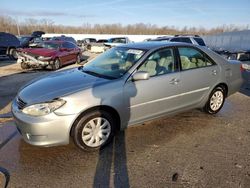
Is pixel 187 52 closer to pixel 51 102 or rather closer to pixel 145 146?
pixel 145 146

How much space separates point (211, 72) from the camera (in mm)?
5012

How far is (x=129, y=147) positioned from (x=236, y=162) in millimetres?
1555

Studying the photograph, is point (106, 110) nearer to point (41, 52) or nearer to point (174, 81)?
point (174, 81)

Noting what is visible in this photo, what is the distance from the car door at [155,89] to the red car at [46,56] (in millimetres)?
9063

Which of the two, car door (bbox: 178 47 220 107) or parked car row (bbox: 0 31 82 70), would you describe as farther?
parked car row (bbox: 0 31 82 70)

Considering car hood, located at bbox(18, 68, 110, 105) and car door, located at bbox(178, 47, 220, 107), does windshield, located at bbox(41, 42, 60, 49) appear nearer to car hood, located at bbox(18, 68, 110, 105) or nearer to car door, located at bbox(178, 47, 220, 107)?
car hood, located at bbox(18, 68, 110, 105)

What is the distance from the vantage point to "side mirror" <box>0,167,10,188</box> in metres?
3.01

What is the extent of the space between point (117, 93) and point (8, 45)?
1694 cm

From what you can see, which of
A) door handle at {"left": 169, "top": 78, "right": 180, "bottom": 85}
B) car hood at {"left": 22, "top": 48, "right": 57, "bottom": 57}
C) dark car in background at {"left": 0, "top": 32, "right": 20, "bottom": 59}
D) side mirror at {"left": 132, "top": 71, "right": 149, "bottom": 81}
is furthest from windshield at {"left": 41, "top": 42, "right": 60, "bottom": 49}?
side mirror at {"left": 132, "top": 71, "right": 149, "bottom": 81}

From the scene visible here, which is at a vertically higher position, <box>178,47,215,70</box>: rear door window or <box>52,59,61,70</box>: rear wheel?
<box>178,47,215,70</box>: rear door window

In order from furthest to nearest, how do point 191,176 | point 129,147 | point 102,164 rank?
point 129,147 < point 102,164 < point 191,176

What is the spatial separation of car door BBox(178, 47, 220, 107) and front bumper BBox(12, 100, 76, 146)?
7.15 ft

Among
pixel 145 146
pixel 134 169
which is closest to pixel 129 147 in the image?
pixel 145 146

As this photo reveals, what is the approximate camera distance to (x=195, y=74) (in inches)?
187
